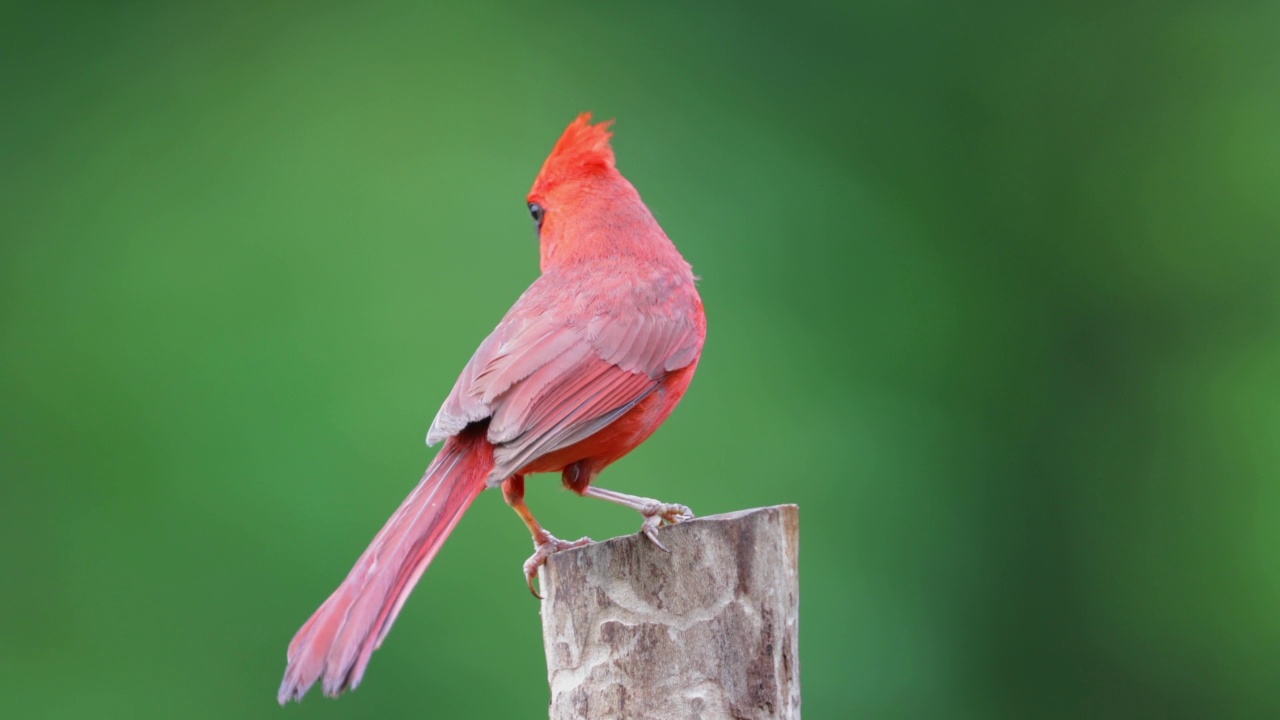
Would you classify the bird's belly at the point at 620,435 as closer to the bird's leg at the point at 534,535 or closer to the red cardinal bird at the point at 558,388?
the red cardinal bird at the point at 558,388

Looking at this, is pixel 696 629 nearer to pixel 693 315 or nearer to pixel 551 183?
pixel 693 315

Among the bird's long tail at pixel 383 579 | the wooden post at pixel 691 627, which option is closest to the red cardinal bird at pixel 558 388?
the bird's long tail at pixel 383 579

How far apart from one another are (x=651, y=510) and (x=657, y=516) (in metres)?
0.03

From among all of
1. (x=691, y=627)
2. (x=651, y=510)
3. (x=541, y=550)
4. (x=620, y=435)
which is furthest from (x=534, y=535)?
(x=691, y=627)

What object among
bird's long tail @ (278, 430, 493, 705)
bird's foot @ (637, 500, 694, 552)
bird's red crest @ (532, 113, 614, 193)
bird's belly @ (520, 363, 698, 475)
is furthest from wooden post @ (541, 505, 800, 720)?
bird's red crest @ (532, 113, 614, 193)

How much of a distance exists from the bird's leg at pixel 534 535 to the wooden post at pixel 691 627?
708mm

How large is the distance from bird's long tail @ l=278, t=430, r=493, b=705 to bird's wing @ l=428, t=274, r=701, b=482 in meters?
0.08

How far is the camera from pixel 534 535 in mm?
3490

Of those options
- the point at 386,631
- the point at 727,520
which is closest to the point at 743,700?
the point at 727,520

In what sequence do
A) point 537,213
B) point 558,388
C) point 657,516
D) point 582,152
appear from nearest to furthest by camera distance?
point 657,516, point 558,388, point 582,152, point 537,213

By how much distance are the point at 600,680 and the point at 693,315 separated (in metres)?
1.35

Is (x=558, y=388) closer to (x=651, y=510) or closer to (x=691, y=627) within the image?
(x=651, y=510)

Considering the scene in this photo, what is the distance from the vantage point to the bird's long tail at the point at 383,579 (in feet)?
7.96

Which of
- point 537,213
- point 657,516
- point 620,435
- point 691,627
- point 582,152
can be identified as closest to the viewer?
point 691,627
